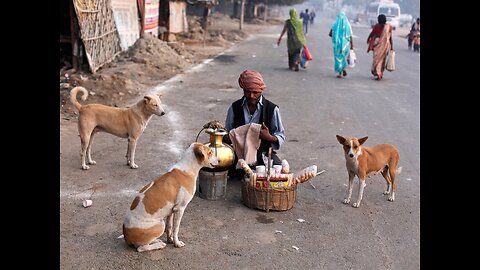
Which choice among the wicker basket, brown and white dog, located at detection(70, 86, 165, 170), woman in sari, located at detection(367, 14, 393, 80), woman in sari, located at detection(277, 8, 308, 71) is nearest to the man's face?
the wicker basket

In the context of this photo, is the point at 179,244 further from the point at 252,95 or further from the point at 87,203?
the point at 252,95

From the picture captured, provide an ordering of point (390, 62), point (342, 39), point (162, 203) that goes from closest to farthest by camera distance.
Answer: point (162, 203)
point (390, 62)
point (342, 39)

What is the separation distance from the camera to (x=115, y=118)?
6.49m

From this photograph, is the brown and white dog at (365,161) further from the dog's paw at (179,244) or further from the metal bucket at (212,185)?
the dog's paw at (179,244)

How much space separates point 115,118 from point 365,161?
10.6ft

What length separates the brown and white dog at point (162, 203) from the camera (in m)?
4.09

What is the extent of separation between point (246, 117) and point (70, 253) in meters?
2.45

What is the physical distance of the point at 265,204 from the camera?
5.27m

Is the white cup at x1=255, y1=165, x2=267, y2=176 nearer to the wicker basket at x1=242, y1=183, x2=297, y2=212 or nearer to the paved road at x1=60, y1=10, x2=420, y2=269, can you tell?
the wicker basket at x1=242, y1=183, x2=297, y2=212

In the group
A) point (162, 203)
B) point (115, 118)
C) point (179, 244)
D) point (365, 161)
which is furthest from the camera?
point (115, 118)

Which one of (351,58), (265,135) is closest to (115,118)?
(265,135)

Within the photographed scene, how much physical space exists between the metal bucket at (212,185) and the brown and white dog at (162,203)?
3.49ft

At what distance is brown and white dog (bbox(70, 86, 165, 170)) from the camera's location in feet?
21.0
